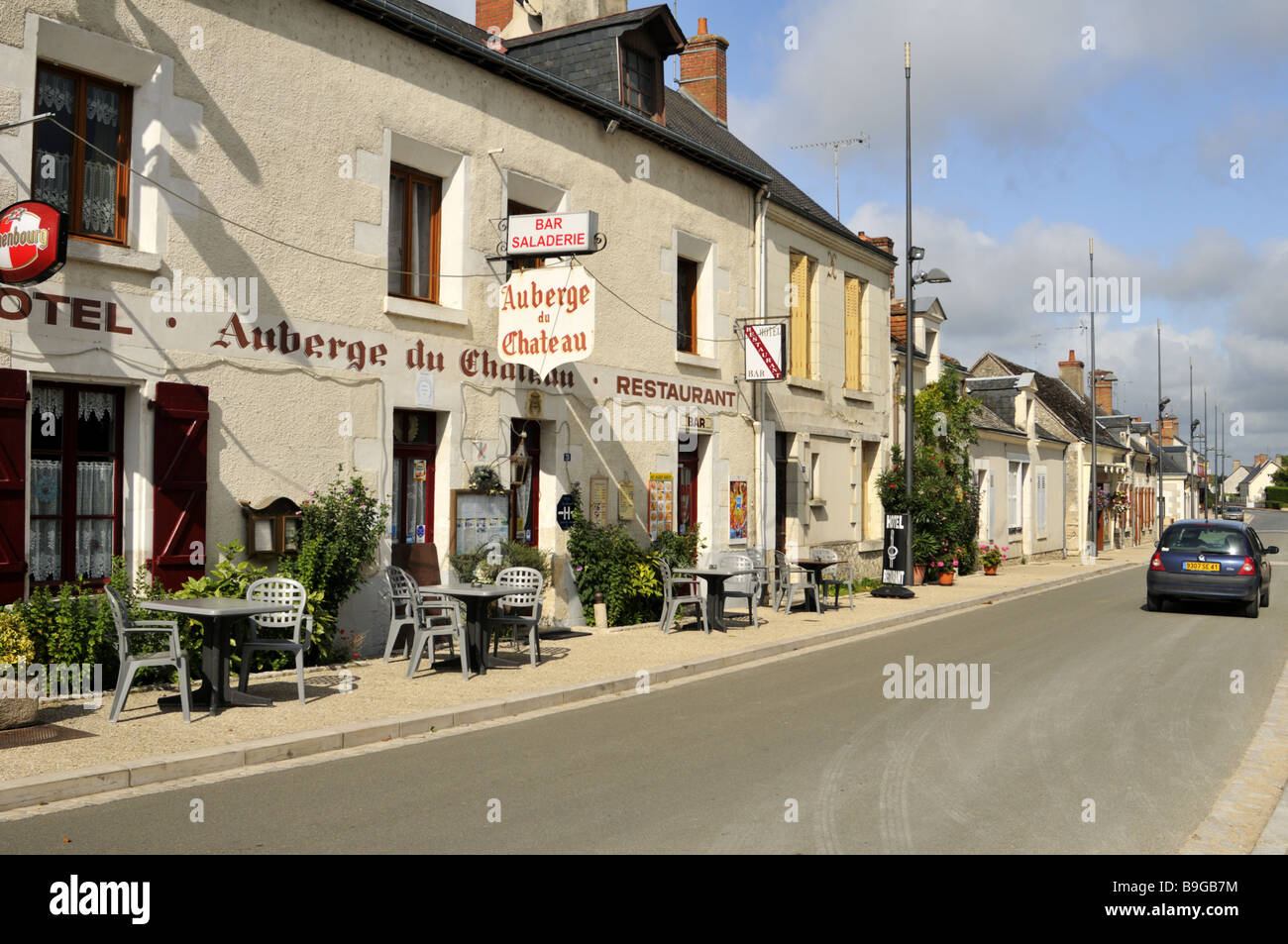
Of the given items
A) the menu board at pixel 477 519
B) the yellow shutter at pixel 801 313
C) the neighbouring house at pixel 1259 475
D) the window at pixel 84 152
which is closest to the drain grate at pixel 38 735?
the window at pixel 84 152

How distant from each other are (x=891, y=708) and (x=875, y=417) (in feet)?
49.9

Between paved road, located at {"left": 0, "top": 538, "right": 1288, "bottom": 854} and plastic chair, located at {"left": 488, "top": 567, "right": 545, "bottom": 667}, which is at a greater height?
plastic chair, located at {"left": 488, "top": 567, "right": 545, "bottom": 667}

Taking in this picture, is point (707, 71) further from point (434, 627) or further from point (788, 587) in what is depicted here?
point (434, 627)

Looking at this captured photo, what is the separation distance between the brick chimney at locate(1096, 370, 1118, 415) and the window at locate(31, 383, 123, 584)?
5426 cm

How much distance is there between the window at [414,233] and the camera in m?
12.5

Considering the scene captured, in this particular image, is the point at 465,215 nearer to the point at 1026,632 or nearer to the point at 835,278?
the point at 1026,632

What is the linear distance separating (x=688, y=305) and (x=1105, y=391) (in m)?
45.2

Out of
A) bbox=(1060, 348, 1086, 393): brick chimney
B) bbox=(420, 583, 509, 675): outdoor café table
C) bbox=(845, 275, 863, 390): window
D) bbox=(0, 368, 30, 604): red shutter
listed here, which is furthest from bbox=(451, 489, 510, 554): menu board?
bbox=(1060, 348, 1086, 393): brick chimney

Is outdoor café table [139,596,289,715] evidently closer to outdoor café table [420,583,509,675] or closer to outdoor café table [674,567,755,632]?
outdoor café table [420,583,509,675]

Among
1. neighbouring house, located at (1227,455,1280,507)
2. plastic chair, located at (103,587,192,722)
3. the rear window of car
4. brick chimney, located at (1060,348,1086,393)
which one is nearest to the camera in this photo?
plastic chair, located at (103,587,192,722)

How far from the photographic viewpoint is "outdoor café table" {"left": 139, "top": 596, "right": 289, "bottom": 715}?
802 centimetres

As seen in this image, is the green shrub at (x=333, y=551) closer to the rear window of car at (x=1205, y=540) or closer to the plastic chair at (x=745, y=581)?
the plastic chair at (x=745, y=581)

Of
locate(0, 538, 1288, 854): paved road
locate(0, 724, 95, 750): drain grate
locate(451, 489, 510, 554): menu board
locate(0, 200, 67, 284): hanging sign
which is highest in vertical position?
locate(0, 200, 67, 284): hanging sign

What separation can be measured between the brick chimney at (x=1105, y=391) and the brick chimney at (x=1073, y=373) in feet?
13.0
